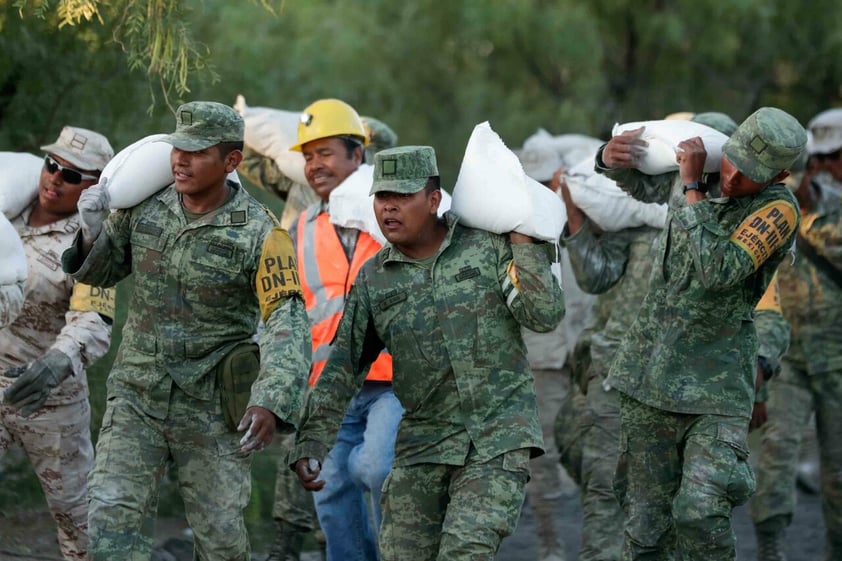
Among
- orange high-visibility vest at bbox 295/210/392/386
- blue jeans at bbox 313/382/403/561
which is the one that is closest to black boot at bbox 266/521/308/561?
blue jeans at bbox 313/382/403/561

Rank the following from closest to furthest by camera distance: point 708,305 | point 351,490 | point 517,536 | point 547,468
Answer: point 708,305
point 351,490
point 547,468
point 517,536

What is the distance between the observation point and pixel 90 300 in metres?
7.09

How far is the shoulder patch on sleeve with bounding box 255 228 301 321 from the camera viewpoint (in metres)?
6.26

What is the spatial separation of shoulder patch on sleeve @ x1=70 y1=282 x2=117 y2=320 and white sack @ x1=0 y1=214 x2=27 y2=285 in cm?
69

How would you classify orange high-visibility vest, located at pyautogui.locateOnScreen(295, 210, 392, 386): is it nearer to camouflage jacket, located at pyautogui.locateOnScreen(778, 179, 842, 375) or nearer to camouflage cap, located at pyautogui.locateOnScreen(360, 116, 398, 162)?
camouflage cap, located at pyautogui.locateOnScreen(360, 116, 398, 162)

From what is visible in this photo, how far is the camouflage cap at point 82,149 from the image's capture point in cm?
732

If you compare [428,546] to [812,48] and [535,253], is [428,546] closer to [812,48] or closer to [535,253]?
[535,253]

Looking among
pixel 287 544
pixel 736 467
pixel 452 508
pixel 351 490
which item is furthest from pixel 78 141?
pixel 736 467

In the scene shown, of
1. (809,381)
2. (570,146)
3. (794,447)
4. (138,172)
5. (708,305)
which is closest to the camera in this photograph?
(138,172)

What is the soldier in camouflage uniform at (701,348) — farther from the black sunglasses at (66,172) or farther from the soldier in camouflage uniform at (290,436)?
the black sunglasses at (66,172)

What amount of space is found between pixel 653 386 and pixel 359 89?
1177cm

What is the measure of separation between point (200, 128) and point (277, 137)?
2.85 m

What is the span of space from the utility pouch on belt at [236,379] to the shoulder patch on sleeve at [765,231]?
203 cm

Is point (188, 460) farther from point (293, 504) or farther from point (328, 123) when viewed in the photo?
point (328, 123)
